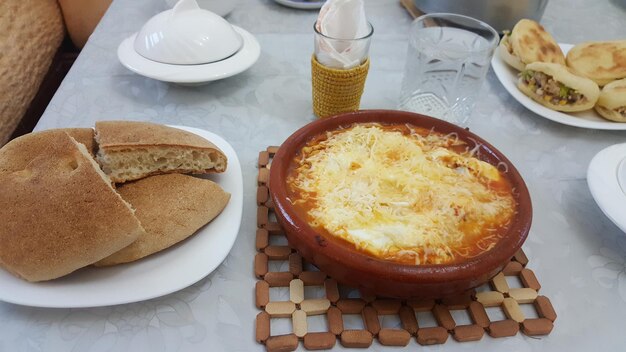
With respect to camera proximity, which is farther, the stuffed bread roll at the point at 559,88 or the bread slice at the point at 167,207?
the stuffed bread roll at the point at 559,88

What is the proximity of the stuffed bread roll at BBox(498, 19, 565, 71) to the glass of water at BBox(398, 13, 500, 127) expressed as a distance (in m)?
0.13

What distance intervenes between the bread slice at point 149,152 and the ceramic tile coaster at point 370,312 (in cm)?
22

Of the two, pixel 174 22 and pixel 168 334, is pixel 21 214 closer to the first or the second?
pixel 168 334

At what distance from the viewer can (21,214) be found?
0.66 m

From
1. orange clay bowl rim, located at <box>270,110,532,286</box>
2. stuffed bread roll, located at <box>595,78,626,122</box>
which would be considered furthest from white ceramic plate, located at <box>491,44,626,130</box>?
orange clay bowl rim, located at <box>270,110,532,286</box>

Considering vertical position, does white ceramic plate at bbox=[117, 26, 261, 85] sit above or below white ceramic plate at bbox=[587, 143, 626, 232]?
below

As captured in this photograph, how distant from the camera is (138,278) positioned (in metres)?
0.70

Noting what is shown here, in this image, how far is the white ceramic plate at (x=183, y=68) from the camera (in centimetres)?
113

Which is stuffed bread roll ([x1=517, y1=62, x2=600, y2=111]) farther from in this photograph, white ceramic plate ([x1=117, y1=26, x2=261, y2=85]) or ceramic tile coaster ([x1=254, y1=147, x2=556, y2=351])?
white ceramic plate ([x1=117, y1=26, x2=261, y2=85])

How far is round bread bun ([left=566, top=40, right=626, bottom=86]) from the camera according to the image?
117 cm

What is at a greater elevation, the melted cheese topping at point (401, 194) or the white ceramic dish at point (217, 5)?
the melted cheese topping at point (401, 194)

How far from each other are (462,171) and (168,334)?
60 cm

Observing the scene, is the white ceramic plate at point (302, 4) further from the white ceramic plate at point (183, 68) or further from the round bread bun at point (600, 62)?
the round bread bun at point (600, 62)

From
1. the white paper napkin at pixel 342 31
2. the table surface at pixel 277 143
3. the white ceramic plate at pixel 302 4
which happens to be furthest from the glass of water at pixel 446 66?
the white ceramic plate at pixel 302 4
